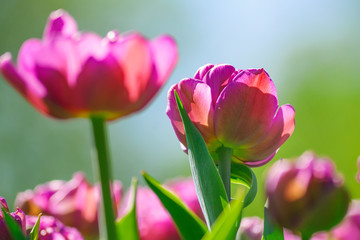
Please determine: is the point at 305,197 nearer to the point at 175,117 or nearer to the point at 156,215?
the point at 175,117

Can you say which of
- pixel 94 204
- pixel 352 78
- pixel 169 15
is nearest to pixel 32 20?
pixel 169 15

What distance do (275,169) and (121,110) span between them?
0.11 metres

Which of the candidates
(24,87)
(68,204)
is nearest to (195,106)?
(24,87)

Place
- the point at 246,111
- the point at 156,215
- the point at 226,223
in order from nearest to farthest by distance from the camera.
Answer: the point at 226,223 → the point at 246,111 → the point at 156,215

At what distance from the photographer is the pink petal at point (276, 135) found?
1.52ft

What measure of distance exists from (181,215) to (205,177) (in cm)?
5

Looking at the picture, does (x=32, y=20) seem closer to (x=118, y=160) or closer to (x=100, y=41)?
(x=118, y=160)

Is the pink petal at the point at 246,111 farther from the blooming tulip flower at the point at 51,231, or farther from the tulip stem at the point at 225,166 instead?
the blooming tulip flower at the point at 51,231

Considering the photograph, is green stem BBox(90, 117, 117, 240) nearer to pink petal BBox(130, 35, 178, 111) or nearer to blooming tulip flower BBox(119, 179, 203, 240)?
pink petal BBox(130, 35, 178, 111)

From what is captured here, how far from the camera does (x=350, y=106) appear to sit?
6.14 meters

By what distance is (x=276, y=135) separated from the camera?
47 cm

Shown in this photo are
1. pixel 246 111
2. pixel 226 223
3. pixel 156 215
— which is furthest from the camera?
pixel 156 215

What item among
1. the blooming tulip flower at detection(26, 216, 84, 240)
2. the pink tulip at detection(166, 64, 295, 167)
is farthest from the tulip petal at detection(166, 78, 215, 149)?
the blooming tulip flower at detection(26, 216, 84, 240)

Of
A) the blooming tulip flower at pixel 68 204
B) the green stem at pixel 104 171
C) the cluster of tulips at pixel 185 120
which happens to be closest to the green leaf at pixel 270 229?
the cluster of tulips at pixel 185 120
